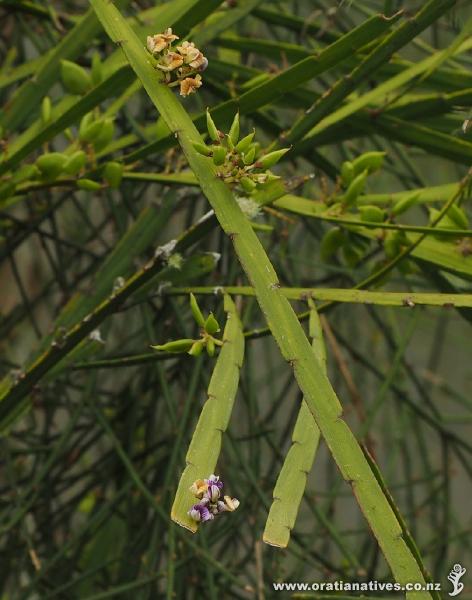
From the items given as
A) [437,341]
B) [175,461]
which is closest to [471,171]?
[175,461]

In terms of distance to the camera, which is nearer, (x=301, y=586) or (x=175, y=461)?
(x=301, y=586)

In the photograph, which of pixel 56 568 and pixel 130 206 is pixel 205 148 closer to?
pixel 130 206

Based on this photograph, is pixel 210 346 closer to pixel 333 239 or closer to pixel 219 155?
pixel 219 155

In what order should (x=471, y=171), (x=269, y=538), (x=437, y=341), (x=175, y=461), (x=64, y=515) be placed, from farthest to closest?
1. (x=437, y=341)
2. (x=64, y=515)
3. (x=175, y=461)
4. (x=471, y=171)
5. (x=269, y=538)

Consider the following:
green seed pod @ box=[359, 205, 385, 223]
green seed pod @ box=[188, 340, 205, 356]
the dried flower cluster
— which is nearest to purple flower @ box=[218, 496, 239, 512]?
green seed pod @ box=[188, 340, 205, 356]

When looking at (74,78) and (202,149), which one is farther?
(74,78)

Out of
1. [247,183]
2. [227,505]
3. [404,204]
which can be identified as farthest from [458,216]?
[227,505]
